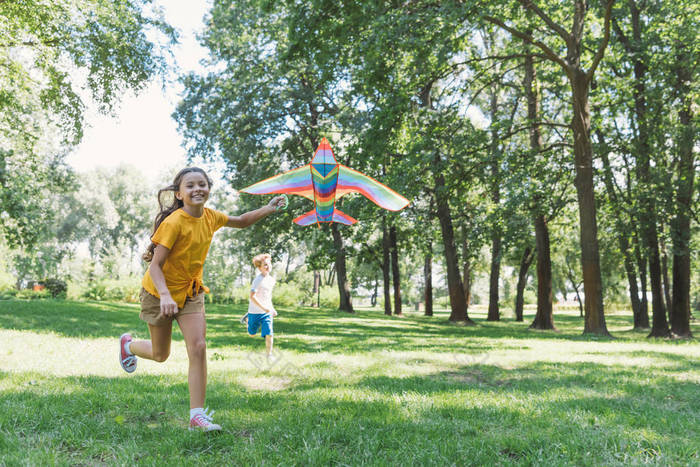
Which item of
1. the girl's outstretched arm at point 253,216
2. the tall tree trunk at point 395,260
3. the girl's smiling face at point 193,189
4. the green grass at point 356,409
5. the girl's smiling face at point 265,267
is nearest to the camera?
the green grass at point 356,409

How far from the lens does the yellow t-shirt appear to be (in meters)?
3.81

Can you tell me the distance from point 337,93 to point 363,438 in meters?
22.2

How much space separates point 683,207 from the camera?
568 inches

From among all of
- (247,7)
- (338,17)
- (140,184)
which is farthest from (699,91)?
(140,184)

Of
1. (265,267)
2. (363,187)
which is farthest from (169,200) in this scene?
A: (265,267)

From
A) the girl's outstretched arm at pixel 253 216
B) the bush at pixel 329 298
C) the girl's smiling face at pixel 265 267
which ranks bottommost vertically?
the bush at pixel 329 298

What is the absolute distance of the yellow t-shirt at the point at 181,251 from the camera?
150 inches

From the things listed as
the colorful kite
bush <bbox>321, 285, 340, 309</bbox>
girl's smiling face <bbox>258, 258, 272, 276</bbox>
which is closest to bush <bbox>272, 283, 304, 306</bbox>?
bush <bbox>321, 285, 340, 309</bbox>

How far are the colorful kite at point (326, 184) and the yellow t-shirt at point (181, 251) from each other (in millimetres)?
789

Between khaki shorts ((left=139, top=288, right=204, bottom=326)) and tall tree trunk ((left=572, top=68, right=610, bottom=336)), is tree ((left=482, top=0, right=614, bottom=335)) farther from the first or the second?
khaki shorts ((left=139, top=288, right=204, bottom=326))

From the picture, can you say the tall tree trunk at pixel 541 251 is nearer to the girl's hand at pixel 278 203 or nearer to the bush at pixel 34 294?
the girl's hand at pixel 278 203

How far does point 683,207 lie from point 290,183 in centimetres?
1462

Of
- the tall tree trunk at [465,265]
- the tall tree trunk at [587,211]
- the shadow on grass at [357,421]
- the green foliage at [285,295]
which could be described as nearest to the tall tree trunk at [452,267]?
the tall tree trunk at [465,265]

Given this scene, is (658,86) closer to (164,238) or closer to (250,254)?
(164,238)
